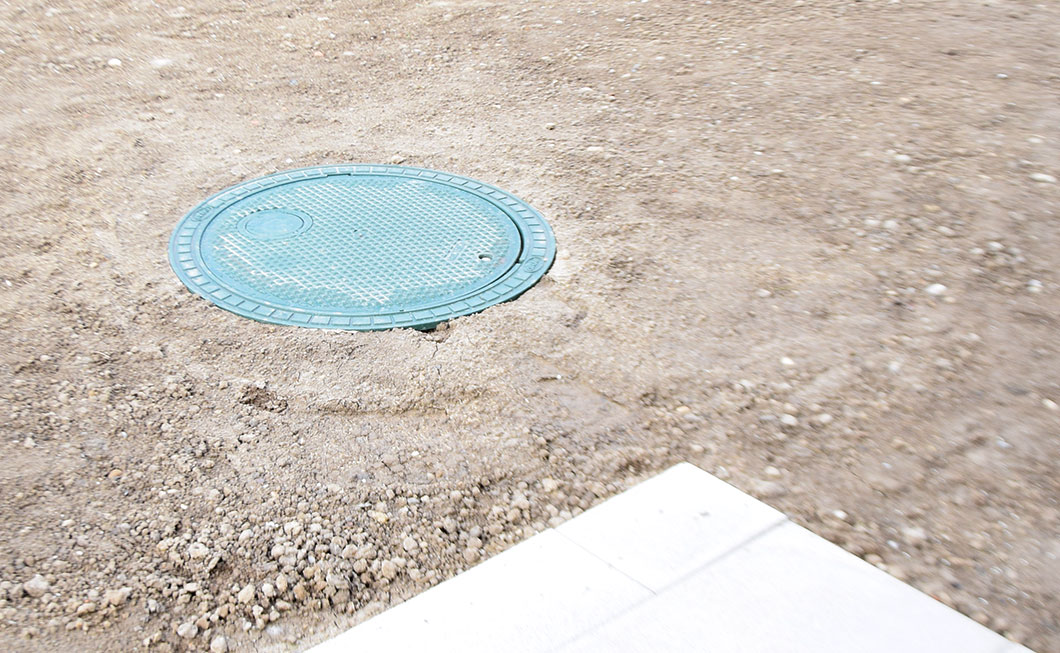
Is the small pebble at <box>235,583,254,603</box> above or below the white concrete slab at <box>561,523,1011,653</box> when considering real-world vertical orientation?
above

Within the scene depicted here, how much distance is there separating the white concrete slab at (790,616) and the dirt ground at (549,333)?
3.8 inches

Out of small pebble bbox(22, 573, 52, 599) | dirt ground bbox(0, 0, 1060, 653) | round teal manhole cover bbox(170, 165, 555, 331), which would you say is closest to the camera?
small pebble bbox(22, 573, 52, 599)

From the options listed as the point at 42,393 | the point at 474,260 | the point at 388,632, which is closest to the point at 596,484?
the point at 388,632

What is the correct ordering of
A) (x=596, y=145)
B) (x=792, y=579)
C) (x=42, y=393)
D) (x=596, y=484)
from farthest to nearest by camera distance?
(x=596, y=145) → (x=42, y=393) → (x=596, y=484) → (x=792, y=579)

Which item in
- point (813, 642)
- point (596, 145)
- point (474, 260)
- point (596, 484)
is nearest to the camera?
point (813, 642)

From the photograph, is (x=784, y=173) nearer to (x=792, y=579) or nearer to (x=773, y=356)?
(x=773, y=356)

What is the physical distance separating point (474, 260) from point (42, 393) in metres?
1.45

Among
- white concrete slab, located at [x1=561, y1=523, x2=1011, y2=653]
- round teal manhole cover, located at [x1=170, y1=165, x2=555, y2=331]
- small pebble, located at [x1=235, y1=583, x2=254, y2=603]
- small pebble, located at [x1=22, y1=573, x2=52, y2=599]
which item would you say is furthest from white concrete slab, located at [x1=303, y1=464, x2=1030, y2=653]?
round teal manhole cover, located at [x1=170, y1=165, x2=555, y2=331]

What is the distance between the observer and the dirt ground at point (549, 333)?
2.13 meters

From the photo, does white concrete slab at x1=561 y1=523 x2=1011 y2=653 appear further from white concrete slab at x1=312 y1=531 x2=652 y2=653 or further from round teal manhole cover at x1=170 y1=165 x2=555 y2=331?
round teal manhole cover at x1=170 y1=165 x2=555 y2=331

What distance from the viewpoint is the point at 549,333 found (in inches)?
116

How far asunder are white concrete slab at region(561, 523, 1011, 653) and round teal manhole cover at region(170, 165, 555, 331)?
53.4 inches

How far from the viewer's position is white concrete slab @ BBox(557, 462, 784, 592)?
2.07m

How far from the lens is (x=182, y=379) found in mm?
2717
